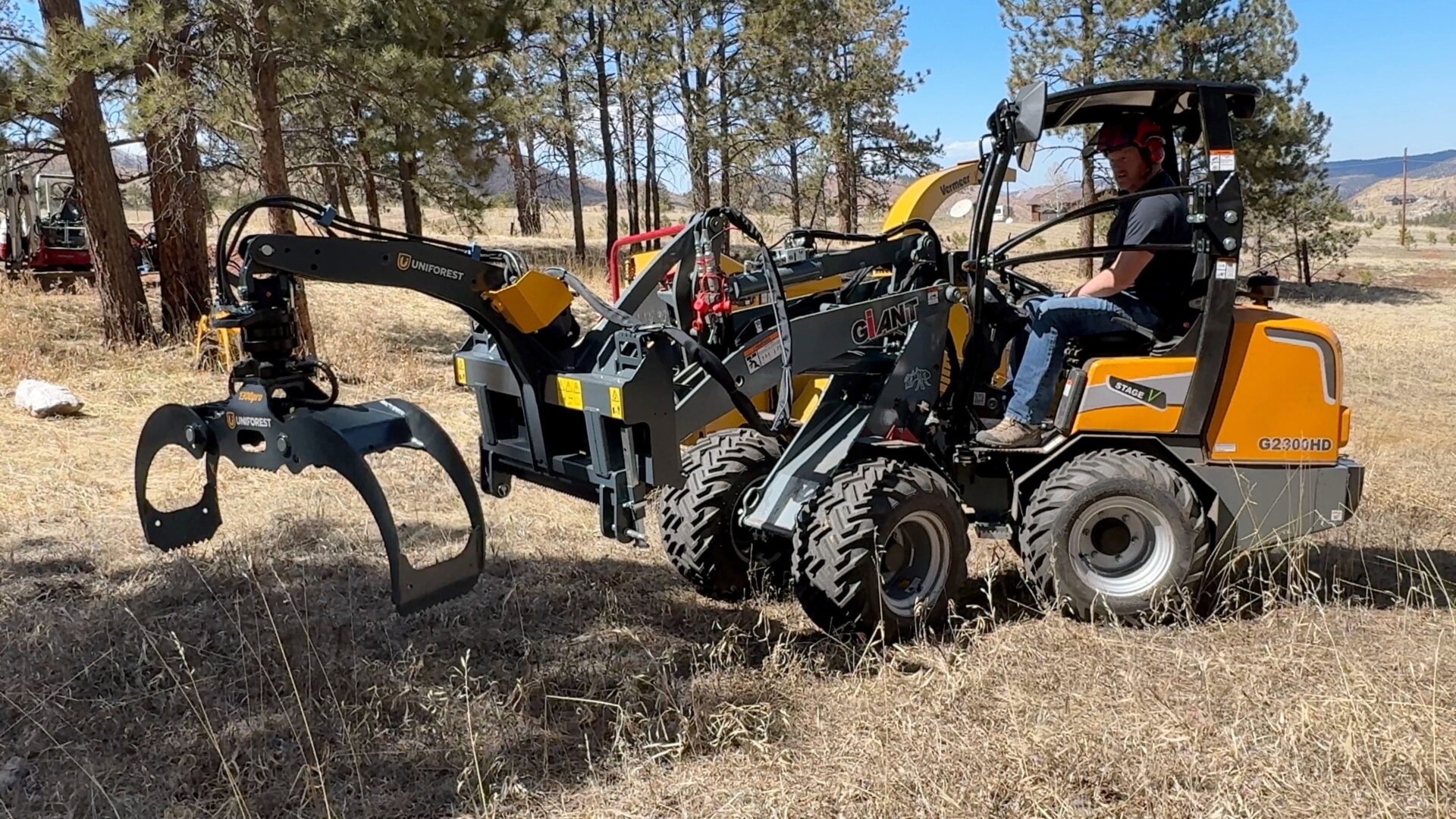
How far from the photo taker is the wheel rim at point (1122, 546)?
16.7 ft

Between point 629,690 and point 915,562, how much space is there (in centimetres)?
152

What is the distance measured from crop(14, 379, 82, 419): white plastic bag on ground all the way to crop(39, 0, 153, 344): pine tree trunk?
273 cm

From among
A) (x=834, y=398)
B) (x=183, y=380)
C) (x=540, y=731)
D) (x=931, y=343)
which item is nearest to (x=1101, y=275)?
(x=931, y=343)

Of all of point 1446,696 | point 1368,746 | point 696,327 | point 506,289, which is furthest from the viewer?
point 696,327

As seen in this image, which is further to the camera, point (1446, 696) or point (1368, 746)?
point (1446, 696)

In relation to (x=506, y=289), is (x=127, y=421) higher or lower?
lower

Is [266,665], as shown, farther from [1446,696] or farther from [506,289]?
[1446,696]

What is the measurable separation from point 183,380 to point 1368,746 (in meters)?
10.5

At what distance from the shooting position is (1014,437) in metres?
5.36

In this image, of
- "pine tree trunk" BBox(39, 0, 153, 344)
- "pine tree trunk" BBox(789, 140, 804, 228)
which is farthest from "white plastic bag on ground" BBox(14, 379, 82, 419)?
"pine tree trunk" BBox(789, 140, 804, 228)

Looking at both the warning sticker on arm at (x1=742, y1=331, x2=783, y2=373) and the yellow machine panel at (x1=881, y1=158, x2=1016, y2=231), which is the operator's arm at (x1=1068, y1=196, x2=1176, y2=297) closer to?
the yellow machine panel at (x1=881, y1=158, x2=1016, y2=231)

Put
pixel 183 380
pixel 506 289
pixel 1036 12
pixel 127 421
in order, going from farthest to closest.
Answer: pixel 1036 12 → pixel 183 380 → pixel 127 421 → pixel 506 289

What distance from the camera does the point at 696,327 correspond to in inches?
187

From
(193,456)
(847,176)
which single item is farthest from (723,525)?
(847,176)
